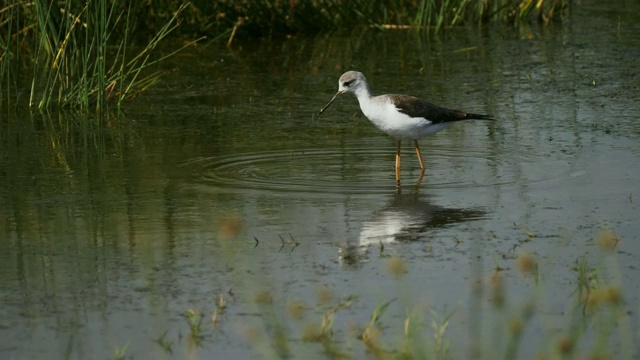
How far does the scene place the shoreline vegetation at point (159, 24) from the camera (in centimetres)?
1145

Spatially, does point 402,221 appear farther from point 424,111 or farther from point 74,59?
point 74,59

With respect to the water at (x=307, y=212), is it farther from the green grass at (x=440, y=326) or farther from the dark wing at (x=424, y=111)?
the dark wing at (x=424, y=111)

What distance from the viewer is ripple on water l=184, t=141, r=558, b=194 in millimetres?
8508

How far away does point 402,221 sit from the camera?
24.7 ft

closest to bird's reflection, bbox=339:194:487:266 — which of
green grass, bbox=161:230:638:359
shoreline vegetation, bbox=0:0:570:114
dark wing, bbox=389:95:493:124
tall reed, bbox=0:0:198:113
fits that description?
green grass, bbox=161:230:638:359

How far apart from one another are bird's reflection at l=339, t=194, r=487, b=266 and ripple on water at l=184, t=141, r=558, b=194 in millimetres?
469

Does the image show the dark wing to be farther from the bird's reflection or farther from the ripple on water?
the bird's reflection

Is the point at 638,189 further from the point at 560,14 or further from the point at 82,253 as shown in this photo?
the point at 560,14

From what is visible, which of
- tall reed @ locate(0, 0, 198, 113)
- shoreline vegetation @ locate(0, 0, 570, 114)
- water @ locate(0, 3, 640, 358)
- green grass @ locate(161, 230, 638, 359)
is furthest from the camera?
shoreline vegetation @ locate(0, 0, 570, 114)

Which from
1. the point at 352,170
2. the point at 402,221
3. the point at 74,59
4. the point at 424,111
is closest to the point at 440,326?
the point at 402,221

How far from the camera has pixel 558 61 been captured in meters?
13.7

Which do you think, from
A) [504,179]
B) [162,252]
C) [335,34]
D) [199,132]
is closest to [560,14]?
[335,34]

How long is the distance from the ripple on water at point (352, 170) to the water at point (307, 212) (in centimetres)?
3

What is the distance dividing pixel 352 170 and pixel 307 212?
1.36 metres
